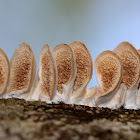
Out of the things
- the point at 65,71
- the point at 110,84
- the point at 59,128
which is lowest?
the point at 59,128

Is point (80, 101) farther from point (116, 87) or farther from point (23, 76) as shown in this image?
point (23, 76)

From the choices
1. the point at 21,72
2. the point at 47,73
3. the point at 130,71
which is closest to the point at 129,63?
the point at 130,71

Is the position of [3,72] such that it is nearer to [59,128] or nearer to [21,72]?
[21,72]

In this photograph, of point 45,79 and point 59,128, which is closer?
point 59,128

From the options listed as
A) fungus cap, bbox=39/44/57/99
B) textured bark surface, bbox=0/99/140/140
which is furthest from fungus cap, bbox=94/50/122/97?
textured bark surface, bbox=0/99/140/140

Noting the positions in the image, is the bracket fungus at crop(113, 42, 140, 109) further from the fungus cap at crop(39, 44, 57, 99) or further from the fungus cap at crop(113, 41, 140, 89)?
the fungus cap at crop(39, 44, 57, 99)

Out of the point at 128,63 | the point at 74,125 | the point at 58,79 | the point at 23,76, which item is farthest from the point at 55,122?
the point at 128,63

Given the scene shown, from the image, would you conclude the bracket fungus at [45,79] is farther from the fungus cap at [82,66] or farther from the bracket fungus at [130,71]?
the bracket fungus at [130,71]

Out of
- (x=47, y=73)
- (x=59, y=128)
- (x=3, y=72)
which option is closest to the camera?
(x=59, y=128)
